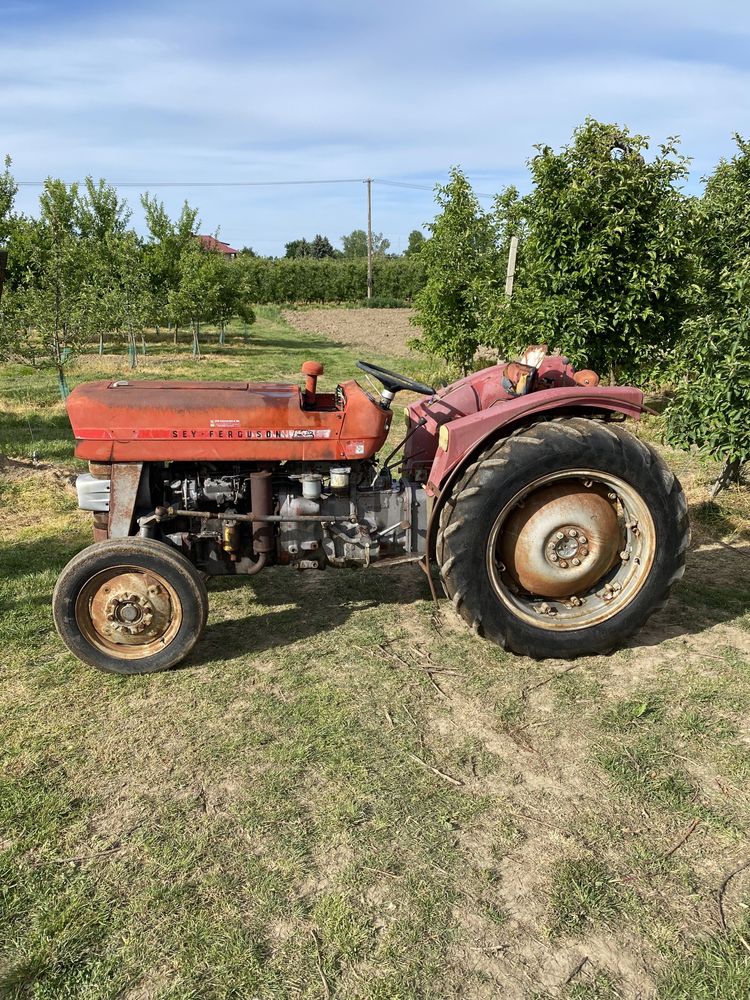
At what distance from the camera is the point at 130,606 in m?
3.62

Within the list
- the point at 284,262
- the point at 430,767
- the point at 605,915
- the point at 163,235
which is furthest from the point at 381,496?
the point at 284,262

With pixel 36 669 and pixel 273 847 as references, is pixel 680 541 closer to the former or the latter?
pixel 273 847

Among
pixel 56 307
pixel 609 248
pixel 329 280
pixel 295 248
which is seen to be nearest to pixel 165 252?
pixel 56 307

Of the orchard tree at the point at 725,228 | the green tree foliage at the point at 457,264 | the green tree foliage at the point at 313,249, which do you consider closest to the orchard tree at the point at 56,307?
the green tree foliage at the point at 457,264

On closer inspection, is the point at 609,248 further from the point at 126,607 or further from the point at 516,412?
the point at 126,607

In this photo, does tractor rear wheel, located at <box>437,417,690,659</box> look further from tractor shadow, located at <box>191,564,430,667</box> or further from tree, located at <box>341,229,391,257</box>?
tree, located at <box>341,229,391,257</box>

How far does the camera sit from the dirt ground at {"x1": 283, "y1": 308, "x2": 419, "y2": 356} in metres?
25.7

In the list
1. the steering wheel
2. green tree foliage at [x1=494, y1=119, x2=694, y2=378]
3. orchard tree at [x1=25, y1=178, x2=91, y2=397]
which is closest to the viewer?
the steering wheel

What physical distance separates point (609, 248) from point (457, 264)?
5.50 meters

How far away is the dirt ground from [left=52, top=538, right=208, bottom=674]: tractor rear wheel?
53.6 feet

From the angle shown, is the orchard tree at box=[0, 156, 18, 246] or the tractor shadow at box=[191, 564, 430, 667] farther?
the orchard tree at box=[0, 156, 18, 246]

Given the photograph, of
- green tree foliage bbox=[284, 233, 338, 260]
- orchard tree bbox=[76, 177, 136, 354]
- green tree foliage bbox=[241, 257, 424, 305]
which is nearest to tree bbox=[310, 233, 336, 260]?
green tree foliage bbox=[284, 233, 338, 260]

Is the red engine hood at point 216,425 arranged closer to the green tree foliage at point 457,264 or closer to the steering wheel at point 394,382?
the steering wheel at point 394,382

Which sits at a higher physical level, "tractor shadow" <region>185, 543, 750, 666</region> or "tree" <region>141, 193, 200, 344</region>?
"tree" <region>141, 193, 200, 344</region>
